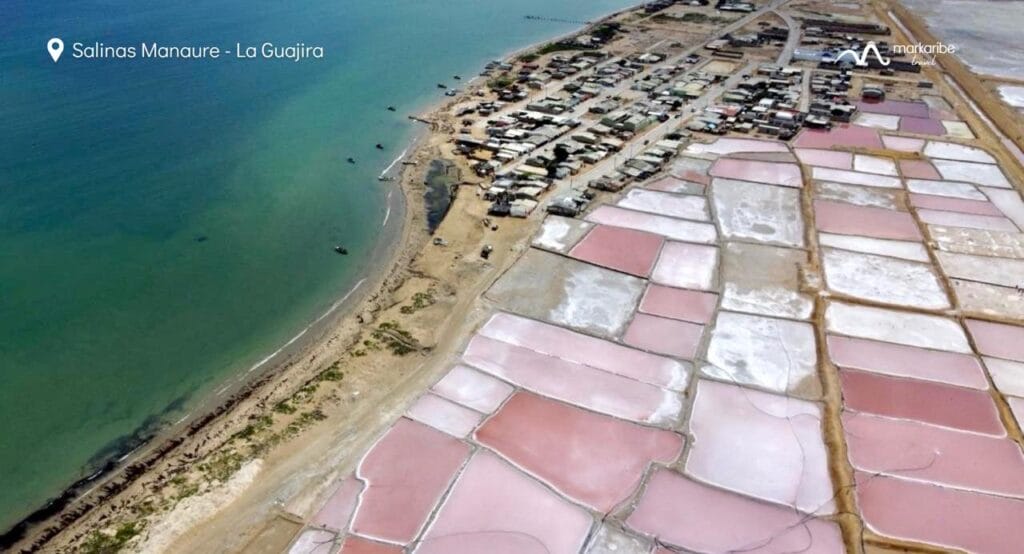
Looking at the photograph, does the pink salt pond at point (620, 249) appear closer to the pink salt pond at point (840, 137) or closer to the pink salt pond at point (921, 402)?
the pink salt pond at point (921, 402)

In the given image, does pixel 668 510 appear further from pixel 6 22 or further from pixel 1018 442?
pixel 6 22

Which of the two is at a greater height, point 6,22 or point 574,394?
point 6,22

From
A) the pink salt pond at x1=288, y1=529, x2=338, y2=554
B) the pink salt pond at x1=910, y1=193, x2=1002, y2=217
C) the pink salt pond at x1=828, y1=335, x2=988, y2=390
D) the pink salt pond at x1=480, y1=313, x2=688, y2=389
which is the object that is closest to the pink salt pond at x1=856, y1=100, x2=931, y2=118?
the pink salt pond at x1=910, y1=193, x2=1002, y2=217

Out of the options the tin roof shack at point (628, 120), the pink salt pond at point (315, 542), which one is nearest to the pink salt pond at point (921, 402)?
the pink salt pond at point (315, 542)

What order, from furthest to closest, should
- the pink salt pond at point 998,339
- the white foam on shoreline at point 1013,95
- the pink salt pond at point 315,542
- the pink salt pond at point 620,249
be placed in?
the white foam on shoreline at point 1013,95
the pink salt pond at point 620,249
the pink salt pond at point 998,339
the pink salt pond at point 315,542

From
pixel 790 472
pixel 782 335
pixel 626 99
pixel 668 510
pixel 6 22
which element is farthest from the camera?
pixel 6 22

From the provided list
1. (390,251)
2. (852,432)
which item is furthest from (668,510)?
(390,251)
